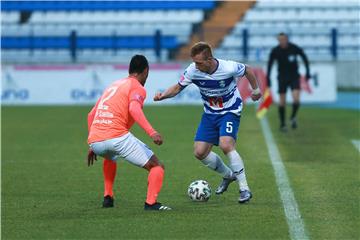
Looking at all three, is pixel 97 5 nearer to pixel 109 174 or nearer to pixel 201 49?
pixel 201 49

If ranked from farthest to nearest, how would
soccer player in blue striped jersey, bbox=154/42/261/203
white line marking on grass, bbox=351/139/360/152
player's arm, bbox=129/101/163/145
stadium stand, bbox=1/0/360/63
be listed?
stadium stand, bbox=1/0/360/63 < white line marking on grass, bbox=351/139/360/152 < soccer player in blue striped jersey, bbox=154/42/261/203 < player's arm, bbox=129/101/163/145

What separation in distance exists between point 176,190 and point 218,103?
4.33 feet

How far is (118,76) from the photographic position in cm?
2884

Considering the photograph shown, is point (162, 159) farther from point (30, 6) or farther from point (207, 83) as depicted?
point (30, 6)

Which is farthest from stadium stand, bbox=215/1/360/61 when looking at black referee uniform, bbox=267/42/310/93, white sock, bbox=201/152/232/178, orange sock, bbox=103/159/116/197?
orange sock, bbox=103/159/116/197

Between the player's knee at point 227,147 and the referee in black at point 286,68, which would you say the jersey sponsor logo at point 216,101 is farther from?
the referee in black at point 286,68

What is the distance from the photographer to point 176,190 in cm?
1170

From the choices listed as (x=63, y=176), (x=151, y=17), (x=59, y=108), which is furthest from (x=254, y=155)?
(x=151, y=17)

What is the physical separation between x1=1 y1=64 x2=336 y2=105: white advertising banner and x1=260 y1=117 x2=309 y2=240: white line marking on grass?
36.5 feet

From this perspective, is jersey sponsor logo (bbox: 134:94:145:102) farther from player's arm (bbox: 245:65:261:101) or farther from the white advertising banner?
the white advertising banner

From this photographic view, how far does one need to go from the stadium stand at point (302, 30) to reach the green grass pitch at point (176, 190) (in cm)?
1109

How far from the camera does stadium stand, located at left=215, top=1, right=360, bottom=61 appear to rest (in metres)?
31.9

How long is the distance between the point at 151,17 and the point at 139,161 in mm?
27478

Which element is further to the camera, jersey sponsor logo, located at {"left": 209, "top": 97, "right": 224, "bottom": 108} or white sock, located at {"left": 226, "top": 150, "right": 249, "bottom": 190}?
jersey sponsor logo, located at {"left": 209, "top": 97, "right": 224, "bottom": 108}
